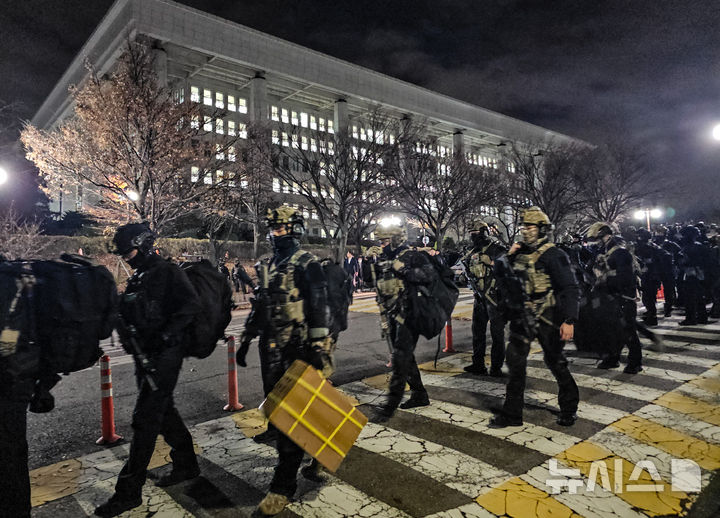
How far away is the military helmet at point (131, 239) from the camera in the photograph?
3188 millimetres

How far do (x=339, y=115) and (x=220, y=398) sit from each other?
47.6 m

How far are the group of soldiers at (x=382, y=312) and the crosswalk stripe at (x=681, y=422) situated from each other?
3.12 feet

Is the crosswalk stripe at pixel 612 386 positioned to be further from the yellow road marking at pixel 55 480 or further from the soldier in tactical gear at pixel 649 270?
the yellow road marking at pixel 55 480

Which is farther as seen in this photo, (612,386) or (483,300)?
(483,300)

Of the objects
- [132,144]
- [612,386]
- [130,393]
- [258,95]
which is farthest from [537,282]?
[258,95]

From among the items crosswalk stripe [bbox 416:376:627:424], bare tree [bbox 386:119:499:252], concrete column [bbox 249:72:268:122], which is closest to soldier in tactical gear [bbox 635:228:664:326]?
crosswalk stripe [bbox 416:376:627:424]

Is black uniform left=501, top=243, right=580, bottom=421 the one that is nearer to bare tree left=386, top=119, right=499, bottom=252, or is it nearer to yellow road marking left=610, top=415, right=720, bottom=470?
yellow road marking left=610, top=415, right=720, bottom=470

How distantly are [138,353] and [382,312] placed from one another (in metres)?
2.62

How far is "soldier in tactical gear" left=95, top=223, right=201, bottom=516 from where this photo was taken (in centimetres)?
304

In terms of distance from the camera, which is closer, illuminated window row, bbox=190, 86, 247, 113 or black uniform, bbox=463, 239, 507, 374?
black uniform, bbox=463, 239, 507, 374

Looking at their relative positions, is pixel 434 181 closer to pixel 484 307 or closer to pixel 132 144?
pixel 132 144

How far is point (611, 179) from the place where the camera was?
1266 inches

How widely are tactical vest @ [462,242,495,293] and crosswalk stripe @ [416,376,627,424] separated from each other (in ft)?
4.34

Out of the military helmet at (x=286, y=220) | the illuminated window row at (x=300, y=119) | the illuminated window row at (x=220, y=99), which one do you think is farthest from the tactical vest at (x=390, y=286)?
the illuminated window row at (x=300, y=119)
